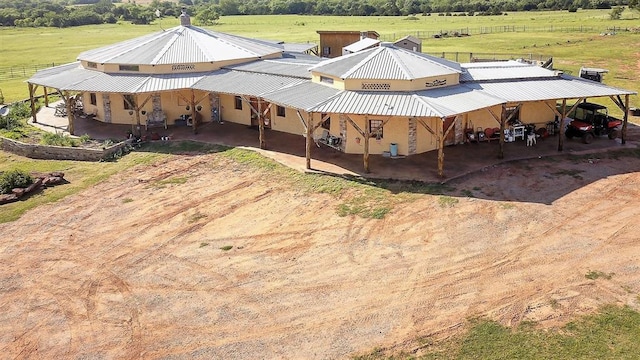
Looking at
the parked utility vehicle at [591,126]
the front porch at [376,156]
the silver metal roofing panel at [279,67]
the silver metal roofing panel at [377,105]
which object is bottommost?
the front porch at [376,156]

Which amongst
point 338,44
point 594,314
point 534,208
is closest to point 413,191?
point 534,208

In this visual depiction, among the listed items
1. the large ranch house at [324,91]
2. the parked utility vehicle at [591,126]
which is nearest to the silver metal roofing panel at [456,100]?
the large ranch house at [324,91]

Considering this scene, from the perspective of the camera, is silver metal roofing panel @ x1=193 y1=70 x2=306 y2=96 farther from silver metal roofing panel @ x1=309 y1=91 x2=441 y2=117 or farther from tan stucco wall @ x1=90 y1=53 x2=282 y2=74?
silver metal roofing panel @ x1=309 y1=91 x2=441 y2=117

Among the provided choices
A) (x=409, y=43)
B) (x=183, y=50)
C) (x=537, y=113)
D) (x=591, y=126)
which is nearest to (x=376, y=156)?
(x=537, y=113)

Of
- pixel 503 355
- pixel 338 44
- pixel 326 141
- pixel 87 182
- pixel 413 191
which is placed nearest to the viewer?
pixel 503 355

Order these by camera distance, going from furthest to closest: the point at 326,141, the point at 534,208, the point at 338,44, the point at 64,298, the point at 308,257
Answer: the point at 338,44
the point at 326,141
the point at 534,208
the point at 308,257
the point at 64,298

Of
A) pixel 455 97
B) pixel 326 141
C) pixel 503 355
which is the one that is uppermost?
pixel 455 97

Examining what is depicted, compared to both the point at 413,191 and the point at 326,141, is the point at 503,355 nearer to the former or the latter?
the point at 413,191

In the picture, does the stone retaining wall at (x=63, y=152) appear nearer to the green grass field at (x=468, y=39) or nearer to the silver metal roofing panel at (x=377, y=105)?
the silver metal roofing panel at (x=377, y=105)
